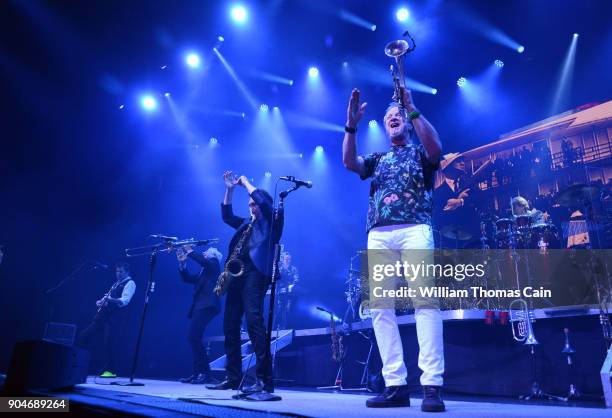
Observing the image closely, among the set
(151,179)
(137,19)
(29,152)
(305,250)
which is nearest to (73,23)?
(137,19)

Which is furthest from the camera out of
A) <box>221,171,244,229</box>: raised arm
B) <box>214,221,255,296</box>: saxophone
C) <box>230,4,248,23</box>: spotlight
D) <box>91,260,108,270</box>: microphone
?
<box>91,260,108,270</box>: microphone

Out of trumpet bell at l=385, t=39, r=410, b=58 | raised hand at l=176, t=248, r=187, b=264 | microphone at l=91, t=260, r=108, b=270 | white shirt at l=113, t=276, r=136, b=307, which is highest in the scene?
trumpet bell at l=385, t=39, r=410, b=58

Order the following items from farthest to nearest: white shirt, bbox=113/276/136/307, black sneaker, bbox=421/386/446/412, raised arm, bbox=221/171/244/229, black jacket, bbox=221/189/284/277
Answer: white shirt, bbox=113/276/136/307 < raised arm, bbox=221/171/244/229 < black jacket, bbox=221/189/284/277 < black sneaker, bbox=421/386/446/412

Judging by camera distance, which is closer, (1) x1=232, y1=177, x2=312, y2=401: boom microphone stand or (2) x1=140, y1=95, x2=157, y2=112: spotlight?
(1) x1=232, y1=177, x2=312, y2=401: boom microphone stand

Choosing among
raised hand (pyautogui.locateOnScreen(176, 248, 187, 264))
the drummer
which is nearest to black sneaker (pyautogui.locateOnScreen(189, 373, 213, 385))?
raised hand (pyautogui.locateOnScreen(176, 248, 187, 264))

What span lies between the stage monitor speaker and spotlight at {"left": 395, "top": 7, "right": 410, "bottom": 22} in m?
8.21

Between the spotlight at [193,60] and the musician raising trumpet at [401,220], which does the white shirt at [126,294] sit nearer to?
the spotlight at [193,60]

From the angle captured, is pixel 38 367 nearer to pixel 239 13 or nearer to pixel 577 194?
pixel 577 194

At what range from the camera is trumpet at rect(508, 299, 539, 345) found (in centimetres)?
418

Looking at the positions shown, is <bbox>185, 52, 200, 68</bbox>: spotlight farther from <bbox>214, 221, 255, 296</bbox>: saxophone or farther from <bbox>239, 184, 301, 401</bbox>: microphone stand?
<bbox>239, 184, 301, 401</bbox>: microphone stand

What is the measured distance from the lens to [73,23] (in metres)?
6.49

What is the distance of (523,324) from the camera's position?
14.3 ft

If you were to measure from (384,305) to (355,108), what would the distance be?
4.67ft

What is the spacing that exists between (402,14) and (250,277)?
22.7 feet
